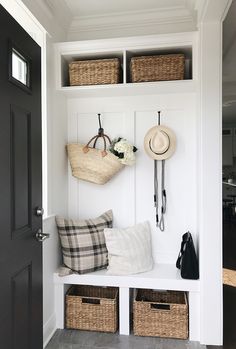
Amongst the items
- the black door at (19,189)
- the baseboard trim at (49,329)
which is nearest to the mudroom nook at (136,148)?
the baseboard trim at (49,329)

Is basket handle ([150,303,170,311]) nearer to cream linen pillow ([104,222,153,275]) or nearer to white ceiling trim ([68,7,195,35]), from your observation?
cream linen pillow ([104,222,153,275])

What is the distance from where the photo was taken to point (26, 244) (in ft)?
5.41

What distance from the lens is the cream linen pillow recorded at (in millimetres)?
2328

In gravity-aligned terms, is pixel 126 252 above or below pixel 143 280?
above

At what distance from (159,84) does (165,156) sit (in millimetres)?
603

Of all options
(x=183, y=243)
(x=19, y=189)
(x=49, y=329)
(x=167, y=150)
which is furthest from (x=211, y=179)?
(x=49, y=329)

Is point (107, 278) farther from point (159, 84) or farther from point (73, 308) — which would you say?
point (159, 84)

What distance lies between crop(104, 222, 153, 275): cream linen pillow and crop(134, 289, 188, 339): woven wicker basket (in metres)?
0.28

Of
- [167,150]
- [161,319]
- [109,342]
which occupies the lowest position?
[109,342]

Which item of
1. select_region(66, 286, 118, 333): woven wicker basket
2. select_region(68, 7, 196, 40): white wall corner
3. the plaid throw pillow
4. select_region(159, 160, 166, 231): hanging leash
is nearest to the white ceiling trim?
select_region(68, 7, 196, 40): white wall corner

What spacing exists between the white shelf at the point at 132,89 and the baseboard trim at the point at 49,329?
189cm

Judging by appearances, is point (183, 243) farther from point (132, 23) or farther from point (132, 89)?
point (132, 23)

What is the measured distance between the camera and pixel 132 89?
2400mm

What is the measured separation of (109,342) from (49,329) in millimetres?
485
